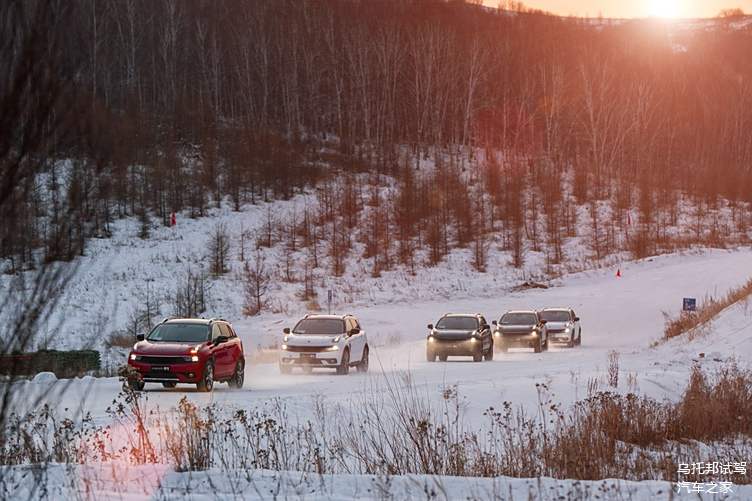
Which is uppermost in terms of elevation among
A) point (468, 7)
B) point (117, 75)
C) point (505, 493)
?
point (468, 7)

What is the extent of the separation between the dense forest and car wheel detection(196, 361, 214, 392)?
98.0 feet

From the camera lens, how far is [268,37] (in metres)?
101

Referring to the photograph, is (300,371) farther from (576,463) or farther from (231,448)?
(576,463)

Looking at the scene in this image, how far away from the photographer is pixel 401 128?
332 ft

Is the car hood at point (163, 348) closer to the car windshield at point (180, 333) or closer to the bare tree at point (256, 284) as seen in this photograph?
the car windshield at point (180, 333)

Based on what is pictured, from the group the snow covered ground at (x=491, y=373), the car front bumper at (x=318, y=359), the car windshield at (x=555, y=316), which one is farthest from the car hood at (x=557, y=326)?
the car front bumper at (x=318, y=359)

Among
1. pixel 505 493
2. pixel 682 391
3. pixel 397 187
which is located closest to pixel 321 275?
A: pixel 397 187

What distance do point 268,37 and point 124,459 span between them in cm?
9390

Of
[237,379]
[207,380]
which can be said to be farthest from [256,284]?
[207,380]

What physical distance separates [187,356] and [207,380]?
2.55ft

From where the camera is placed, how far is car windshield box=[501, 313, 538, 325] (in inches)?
1454

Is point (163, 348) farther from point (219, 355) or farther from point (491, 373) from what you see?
point (491, 373)

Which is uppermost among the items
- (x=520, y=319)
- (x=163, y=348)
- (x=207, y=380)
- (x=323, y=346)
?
(x=163, y=348)

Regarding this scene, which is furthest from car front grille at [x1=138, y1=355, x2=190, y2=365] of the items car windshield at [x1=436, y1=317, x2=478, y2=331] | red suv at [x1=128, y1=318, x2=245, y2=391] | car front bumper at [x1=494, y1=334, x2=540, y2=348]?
car front bumper at [x1=494, y1=334, x2=540, y2=348]
